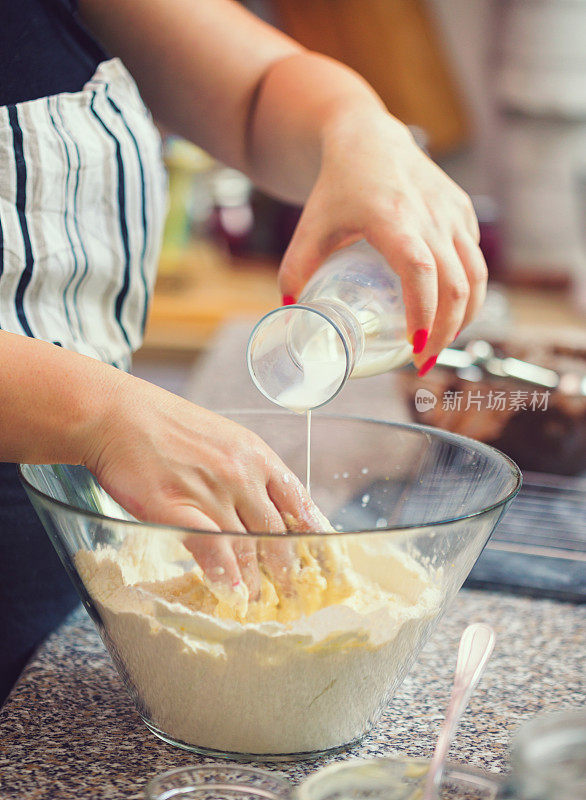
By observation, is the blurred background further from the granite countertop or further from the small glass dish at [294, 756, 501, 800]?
the small glass dish at [294, 756, 501, 800]

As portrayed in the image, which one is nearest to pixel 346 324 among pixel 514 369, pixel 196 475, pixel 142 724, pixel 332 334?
pixel 332 334

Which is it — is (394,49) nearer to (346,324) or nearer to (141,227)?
(141,227)

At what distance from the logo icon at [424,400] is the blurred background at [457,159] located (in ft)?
2.41

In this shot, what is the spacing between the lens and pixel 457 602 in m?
0.78

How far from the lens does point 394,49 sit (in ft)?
7.58

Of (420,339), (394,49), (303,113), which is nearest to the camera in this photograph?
(420,339)

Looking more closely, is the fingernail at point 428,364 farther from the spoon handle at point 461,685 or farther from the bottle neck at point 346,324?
the spoon handle at point 461,685

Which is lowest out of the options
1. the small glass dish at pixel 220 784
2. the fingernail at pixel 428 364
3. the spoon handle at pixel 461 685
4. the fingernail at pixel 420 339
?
the small glass dish at pixel 220 784

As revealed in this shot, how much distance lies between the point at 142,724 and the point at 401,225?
0.37 meters

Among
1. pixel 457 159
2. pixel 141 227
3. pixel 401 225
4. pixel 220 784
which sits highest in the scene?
pixel 401 225

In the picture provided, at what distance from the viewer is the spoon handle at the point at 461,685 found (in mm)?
440

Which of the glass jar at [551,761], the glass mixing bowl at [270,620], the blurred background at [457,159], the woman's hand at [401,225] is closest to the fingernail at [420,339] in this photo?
the woman's hand at [401,225]

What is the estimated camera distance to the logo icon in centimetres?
107

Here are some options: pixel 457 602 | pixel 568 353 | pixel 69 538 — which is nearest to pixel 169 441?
pixel 69 538
